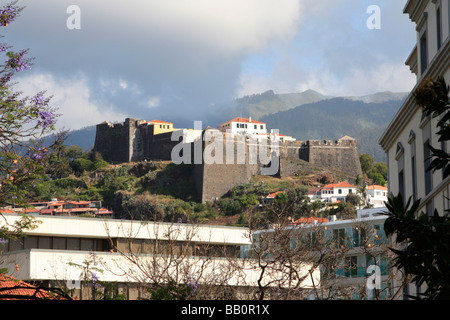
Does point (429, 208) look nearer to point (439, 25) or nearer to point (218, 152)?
point (439, 25)

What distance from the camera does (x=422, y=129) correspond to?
44.9 feet

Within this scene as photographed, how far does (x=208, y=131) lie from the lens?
9219cm

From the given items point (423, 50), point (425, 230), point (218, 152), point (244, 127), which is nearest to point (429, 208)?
point (423, 50)

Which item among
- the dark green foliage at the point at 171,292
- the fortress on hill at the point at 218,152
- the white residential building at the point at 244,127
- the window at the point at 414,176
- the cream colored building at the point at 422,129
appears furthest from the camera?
the white residential building at the point at 244,127

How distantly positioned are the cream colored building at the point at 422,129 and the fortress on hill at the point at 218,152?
74.8 metres

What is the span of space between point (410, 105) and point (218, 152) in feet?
257

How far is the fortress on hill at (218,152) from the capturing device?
92.5 m

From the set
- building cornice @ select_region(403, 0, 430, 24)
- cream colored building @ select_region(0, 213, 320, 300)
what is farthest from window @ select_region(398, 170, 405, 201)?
cream colored building @ select_region(0, 213, 320, 300)

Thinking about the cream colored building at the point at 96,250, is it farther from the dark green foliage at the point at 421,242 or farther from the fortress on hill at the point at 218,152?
the fortress on hill at the point at 218,152

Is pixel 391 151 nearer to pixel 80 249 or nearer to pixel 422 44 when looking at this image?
pixel 422 44

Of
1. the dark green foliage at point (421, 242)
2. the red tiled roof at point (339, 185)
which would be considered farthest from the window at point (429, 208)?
the red tiled roof at point (339, 185)

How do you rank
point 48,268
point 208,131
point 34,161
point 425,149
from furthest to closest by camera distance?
1. point 208,131
2. point 48,268
3. point 425,149
4. point 34,161
